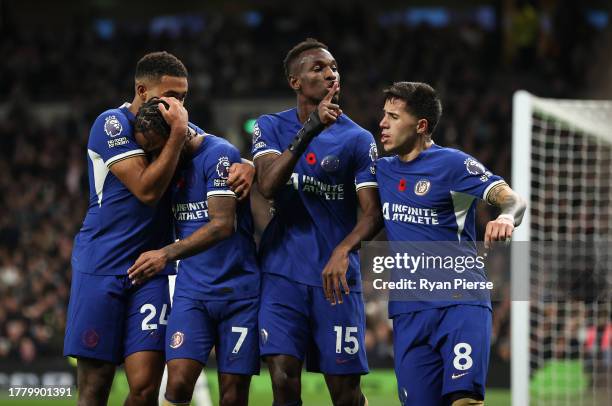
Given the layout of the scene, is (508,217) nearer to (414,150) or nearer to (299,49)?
(414,150)

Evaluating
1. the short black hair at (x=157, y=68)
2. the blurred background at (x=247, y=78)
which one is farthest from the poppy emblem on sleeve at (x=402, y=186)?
the blurred background at (x=247, y=78)

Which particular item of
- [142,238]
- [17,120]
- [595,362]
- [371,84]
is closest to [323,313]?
[142,238]

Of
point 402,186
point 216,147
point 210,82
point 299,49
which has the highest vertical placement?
point 210,82

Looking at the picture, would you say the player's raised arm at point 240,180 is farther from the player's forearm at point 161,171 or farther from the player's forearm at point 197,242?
the player's forearm at point 161,171

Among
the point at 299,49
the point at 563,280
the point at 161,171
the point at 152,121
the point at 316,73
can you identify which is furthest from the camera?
the point at 563,280

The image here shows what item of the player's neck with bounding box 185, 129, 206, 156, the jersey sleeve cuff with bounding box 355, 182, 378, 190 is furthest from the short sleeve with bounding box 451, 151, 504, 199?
the player's neck with bounding box 185, 129, 206, 156

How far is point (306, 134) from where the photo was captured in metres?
5.72

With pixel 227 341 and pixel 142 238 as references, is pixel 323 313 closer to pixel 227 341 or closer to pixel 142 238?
pixel 227 341

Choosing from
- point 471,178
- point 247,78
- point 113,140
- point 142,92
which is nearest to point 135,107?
point 142,92

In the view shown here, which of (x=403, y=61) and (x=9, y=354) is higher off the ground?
(x=403, y=61)

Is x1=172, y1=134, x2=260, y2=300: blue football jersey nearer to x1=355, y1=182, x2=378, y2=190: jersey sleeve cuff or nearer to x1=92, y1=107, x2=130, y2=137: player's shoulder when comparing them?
x1=92, y1=107, x2=130, y2=137: player's shoulder

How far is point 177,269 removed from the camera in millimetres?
6234

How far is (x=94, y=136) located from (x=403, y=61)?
15751 mm

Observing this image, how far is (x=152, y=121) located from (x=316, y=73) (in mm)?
1118
